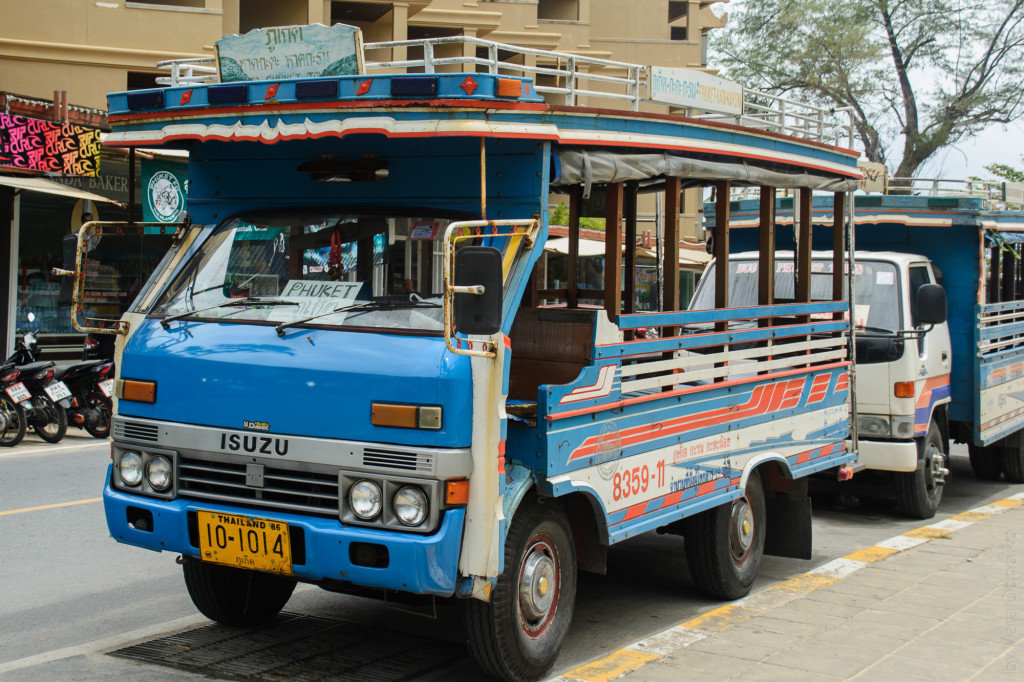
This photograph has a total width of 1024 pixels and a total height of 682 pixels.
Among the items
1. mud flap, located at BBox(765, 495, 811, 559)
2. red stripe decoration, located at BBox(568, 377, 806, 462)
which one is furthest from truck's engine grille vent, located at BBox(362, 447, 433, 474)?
mud flap, located at BBox(765, 495, 811, 559)

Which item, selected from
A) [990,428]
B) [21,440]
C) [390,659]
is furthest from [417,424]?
[21,440]

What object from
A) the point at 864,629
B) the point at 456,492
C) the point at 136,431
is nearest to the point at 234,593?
the point at 136,431

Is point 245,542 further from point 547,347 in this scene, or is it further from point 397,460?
point 547,347

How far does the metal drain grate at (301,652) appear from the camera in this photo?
5.07m

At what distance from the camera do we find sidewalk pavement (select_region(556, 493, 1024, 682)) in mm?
5242

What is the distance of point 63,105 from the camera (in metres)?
16.1

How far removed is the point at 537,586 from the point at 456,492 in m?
0.84

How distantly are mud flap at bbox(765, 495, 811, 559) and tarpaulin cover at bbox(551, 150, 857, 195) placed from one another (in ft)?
6.89

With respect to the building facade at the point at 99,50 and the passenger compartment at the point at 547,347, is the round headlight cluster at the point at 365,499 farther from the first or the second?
the building facade at the point at 99,50

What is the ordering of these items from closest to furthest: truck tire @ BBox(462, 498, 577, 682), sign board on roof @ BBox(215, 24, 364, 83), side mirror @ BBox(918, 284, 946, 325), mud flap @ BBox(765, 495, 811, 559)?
1. truck tire @ BBox(462, 498, 577, 682)
2. sign board on roof @ BBox(215, 24, 364, 83)
3. mud flap @ BBox(765, 495, 811, 559)
4. side mirror @ BBox(918, 284, 946, 325)

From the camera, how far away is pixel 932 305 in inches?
340

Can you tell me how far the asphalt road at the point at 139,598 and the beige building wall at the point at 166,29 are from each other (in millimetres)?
7018

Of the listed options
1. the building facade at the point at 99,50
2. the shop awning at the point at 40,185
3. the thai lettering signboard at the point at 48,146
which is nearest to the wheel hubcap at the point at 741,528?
the building facade at the point at 99,50

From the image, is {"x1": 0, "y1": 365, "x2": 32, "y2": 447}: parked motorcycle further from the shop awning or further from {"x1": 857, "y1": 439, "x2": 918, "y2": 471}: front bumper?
{"x1": 857, "y1": 439, "x2": 918, "y2": 471}: front bumper
